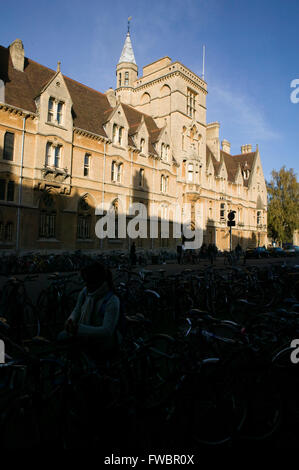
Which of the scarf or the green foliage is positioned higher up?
the green foliage

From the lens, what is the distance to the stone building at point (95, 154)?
19.8m

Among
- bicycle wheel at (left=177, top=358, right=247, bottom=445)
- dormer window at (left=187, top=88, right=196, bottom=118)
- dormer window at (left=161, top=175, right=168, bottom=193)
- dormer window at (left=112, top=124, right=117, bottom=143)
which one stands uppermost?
dormer window at (left=187, top=88, right=196, bottom=118)

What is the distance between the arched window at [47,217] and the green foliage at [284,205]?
4364 cm

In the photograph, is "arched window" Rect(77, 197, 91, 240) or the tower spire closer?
"arched window" Rect(77, 197, 91, 240)

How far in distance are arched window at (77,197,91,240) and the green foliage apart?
4044 centimetres

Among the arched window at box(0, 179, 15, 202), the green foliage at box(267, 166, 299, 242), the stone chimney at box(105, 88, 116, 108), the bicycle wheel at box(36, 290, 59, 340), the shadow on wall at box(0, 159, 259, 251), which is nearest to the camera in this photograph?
the bicycle wheel at box(36, 290, 59, 340)

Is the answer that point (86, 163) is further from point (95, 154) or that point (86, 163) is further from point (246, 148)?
point (246, 148)

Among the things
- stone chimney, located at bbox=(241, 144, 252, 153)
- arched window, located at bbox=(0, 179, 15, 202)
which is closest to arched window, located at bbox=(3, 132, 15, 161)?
arched window, located at bbox=(0, 179, 15, 202)

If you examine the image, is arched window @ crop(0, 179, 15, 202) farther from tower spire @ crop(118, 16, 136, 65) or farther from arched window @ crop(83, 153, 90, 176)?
tower spire @ crop(118, 16, 136, 65)

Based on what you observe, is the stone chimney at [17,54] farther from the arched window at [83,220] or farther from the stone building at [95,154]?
the arched window at [83,220]

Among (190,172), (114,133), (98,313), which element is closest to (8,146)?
(114,133)

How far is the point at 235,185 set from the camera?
159ft

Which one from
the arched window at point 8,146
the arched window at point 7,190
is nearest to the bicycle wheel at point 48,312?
the arched window at point 7,190

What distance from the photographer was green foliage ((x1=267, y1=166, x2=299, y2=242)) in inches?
2068
